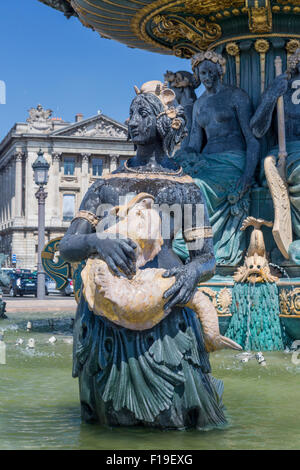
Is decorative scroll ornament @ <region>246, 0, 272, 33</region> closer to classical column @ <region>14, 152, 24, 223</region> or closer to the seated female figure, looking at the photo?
the seated female figure

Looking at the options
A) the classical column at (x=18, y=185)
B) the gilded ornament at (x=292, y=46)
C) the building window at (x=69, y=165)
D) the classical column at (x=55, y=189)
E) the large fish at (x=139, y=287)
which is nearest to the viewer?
the large fish at (x=139, y=287)

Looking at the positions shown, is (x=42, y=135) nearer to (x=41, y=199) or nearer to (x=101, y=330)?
(x=41, y=199)

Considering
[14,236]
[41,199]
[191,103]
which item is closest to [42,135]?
[14,236]

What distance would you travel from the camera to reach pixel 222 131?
24.9 ft

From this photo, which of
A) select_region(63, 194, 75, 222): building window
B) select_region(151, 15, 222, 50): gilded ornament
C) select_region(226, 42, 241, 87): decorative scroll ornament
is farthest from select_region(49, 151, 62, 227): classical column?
select_region(226, 42, 241, 87): decorative scroll ornament

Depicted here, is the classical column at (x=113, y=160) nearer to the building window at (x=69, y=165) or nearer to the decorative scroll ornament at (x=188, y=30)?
the building window at (x=69, y=165)

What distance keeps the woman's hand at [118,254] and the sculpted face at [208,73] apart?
457 centimetres

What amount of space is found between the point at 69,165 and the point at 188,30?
211 feet

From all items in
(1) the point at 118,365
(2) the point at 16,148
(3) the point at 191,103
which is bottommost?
(1) the point at 118,365

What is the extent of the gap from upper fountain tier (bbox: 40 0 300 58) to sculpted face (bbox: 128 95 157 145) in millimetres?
3932

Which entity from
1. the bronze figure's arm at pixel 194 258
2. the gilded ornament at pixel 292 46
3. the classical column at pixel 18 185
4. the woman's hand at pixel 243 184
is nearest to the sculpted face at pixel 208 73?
the gilded ornament at pixel 292 46

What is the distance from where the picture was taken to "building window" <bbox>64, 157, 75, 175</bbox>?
71.6m

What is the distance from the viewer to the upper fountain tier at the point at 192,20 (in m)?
7.36

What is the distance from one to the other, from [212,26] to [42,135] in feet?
210
